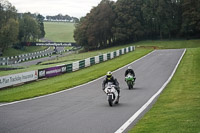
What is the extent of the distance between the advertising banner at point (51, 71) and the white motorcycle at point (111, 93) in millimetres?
17578

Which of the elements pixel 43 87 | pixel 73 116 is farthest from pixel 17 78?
pixel 73 116

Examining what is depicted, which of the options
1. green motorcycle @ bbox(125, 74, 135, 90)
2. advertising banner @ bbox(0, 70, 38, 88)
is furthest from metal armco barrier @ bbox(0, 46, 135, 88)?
green motorcycle @ bbox(125, 74, 135, 90)

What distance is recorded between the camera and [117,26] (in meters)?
93.7

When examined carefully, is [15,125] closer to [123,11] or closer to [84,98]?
[84,98]

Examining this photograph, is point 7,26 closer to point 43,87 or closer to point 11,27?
point 11,27

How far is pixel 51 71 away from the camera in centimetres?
3450

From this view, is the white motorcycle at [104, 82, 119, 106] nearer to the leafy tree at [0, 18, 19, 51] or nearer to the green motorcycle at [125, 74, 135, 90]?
the green motorcycle at [125, 74, 135, 90]

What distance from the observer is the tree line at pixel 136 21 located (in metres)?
90.1

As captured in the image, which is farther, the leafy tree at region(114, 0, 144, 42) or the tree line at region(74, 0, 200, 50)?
the leafy tree at region(114, 0, 144, 42)

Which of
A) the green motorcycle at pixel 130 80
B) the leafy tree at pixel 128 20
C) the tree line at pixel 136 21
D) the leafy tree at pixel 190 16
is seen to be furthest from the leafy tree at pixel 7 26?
the green motorcycle at pixel 130 80

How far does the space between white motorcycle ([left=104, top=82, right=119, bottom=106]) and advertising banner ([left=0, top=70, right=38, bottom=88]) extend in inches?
503

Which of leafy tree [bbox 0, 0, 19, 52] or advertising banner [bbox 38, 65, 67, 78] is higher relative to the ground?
leafy tree [bbox 0, 0, 19, 52]

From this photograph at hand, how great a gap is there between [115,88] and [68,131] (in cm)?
615

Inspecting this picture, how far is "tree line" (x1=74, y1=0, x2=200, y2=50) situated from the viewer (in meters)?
90.1
